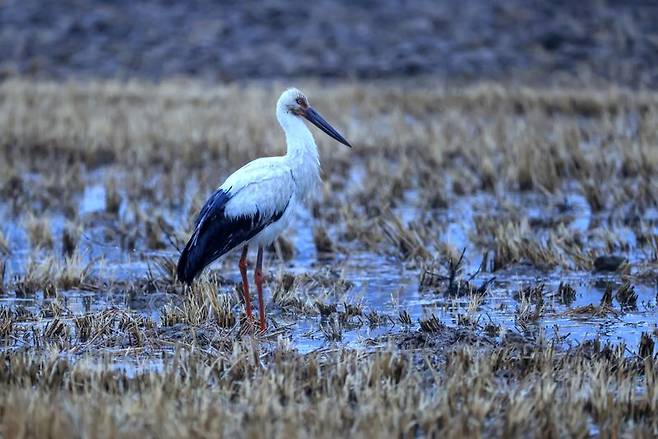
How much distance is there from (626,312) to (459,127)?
30.1 feet

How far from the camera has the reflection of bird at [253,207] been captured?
7.71 meters

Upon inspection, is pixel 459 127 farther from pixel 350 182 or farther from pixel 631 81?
pixel 631 81

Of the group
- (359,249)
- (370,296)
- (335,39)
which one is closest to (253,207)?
(370,296)

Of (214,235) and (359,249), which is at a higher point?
(214,235)

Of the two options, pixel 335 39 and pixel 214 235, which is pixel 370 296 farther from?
pixel 335 39

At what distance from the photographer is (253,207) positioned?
7.81 metres

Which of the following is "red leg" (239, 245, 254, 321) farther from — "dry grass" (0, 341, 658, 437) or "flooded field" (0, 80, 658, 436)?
"dry grass" (0, 341, 658, 437)

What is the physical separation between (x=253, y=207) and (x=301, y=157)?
0.57 meters

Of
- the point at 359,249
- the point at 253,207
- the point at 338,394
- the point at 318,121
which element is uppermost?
the point at 318,121

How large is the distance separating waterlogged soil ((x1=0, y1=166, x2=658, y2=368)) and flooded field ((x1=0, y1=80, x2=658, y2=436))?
0.03 m

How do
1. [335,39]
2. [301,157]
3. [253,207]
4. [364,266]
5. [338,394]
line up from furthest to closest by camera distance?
[335,39] < [364,266] < [301,157] < [253,207] < [338,394]

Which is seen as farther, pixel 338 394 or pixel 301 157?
pixel 301 157

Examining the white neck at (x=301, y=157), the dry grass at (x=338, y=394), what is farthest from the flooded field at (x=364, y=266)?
the white neck at (x=301, y=157)

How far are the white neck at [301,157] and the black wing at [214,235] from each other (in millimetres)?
382
